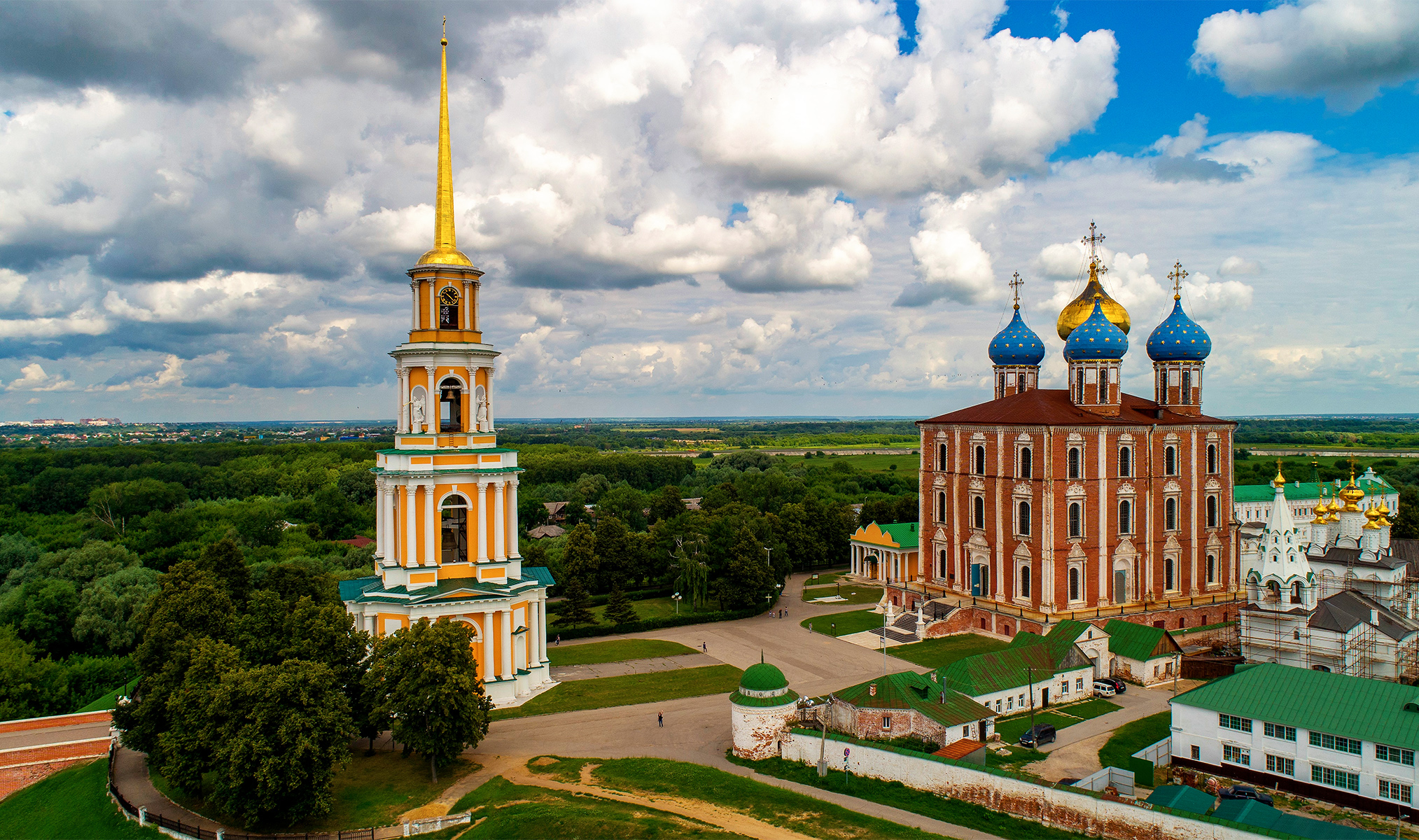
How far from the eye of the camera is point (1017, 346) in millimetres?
51219

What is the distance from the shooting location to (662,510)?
77125 mm

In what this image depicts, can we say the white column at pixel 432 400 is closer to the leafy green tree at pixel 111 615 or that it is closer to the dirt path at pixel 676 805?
the dirt path at pixel 676 805

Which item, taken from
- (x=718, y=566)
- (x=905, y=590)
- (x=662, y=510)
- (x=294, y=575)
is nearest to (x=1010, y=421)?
(x=905, y=590)

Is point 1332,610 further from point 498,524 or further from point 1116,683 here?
point 498,524

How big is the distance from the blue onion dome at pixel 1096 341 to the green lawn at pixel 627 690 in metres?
24.6

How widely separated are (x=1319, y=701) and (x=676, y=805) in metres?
18.9

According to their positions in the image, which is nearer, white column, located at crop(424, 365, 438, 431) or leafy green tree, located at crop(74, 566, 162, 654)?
white column, located at crop(424, 365, 438, 431)

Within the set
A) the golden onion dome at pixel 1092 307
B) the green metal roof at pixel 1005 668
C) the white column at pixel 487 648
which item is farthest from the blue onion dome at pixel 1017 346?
the white column at pixel 487 648

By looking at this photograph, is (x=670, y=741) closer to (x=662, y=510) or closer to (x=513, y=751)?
(x=513, y=751)

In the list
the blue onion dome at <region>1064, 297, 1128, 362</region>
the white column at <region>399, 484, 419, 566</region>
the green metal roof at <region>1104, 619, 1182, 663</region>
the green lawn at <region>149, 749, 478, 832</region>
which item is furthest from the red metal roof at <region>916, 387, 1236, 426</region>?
the green lawn at <region>149, 749, 478, 832</region>

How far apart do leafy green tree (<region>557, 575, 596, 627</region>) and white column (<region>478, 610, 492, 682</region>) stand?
13.6 m

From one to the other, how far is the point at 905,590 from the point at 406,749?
29.7 meters

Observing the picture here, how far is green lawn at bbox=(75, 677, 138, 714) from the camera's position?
32.1 meters

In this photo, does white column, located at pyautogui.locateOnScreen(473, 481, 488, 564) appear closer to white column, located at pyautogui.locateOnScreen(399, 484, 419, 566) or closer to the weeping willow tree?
white column, located at pyautogui.locateOnScreen(399, 484, 419, 566)
